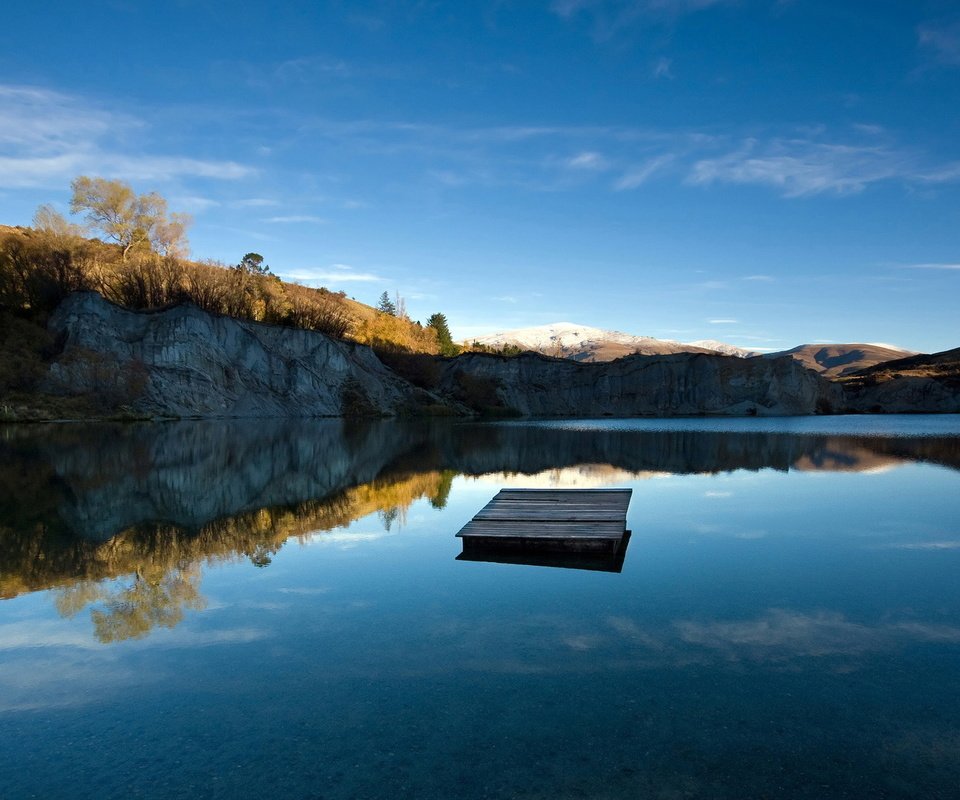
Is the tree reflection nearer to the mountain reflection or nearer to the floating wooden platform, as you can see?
the mountain reflection

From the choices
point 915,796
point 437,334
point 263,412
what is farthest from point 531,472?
point 437,334

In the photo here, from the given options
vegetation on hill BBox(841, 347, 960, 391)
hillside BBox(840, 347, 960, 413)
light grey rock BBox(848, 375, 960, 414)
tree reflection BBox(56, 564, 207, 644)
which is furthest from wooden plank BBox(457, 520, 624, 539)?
vegetation on hill BBox(841, 347, 960, 391)

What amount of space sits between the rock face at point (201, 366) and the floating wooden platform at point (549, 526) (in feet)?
142

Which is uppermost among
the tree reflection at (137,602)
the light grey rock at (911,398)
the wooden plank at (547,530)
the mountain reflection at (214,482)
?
the light grey rock at (911,398)

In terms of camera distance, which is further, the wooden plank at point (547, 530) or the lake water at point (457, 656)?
the wooden plank at point (547, 530)

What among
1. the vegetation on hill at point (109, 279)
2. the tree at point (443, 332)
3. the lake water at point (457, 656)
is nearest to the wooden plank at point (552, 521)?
the lake water at point (457, 656)

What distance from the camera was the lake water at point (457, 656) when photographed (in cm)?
418

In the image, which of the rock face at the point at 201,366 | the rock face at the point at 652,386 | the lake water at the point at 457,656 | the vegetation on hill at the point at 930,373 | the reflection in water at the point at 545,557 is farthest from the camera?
the vegetation on hill at the point at 930,373

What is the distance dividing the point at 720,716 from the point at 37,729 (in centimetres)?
514

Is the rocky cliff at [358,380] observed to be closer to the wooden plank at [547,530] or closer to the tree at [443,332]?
the tree at [443,332]

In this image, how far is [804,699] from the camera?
16.9ft

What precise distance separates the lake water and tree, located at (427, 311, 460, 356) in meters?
97.2

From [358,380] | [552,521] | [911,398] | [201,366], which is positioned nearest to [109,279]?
[201,366]

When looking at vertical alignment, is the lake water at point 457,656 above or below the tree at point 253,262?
below
